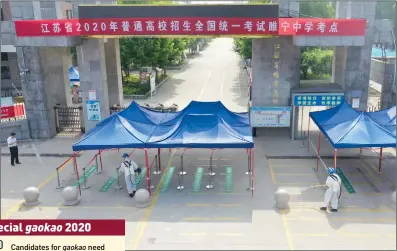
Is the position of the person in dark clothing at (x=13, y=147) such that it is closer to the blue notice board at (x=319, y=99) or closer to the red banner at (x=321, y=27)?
the red banner at (x=321, y=27)

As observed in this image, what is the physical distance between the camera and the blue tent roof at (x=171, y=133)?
1392 centimetres

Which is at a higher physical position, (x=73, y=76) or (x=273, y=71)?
(x=273, y=71)

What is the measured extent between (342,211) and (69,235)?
855cm

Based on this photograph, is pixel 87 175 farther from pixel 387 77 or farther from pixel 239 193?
pixel 387 77

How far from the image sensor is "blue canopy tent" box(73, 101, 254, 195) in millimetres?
13906

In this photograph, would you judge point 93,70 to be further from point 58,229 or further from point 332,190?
point 332,190

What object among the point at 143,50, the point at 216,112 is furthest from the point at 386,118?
the point at 143,50

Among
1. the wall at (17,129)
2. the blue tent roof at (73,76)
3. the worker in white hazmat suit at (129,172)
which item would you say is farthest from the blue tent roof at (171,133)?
the blue tent roof at (73,76)

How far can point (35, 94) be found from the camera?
846 inches

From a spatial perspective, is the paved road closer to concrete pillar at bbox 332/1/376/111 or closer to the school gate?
the school gate

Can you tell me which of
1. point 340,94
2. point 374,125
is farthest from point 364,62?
point 374,125

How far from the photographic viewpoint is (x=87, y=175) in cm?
1652

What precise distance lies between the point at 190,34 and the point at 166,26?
112 centimetres

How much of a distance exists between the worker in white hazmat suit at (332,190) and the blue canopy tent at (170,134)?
2.68 metres
